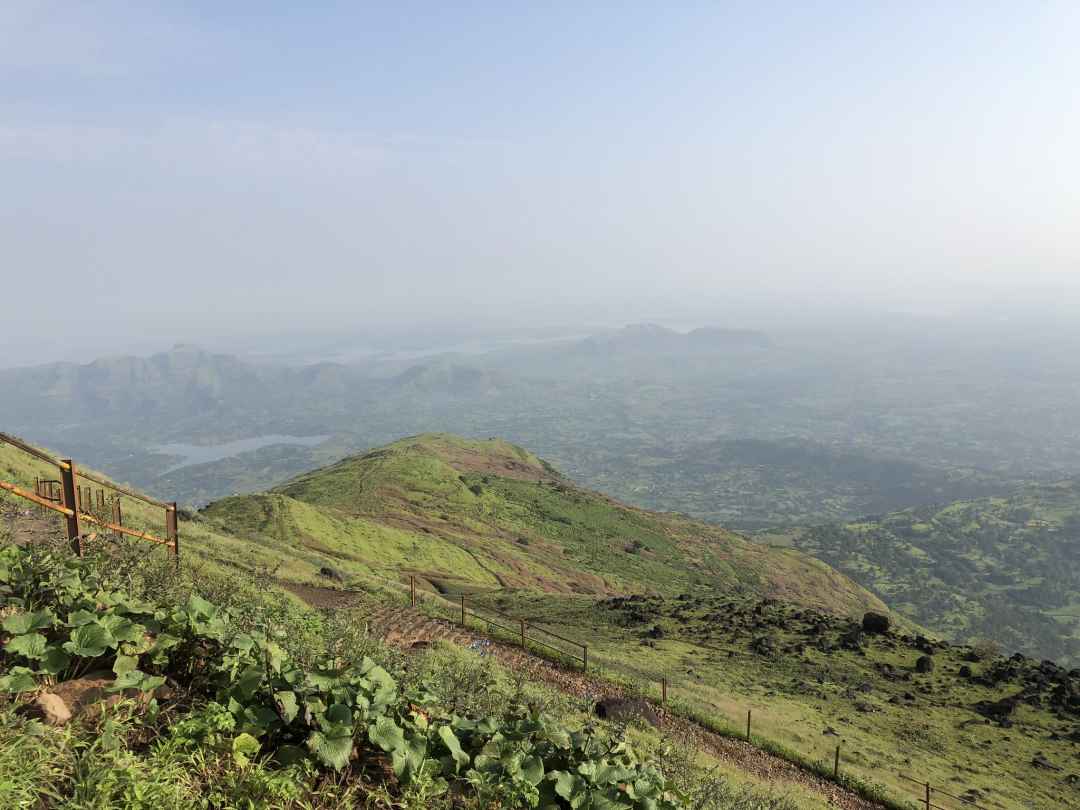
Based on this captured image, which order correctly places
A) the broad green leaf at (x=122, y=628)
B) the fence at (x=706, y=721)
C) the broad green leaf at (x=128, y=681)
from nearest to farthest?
the broad green leaf at (x=128, y=681)
the broad green leaf at (x=122, y=628)
the fence at (x=706, y=721)

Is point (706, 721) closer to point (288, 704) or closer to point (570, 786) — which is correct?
point (570, 786)

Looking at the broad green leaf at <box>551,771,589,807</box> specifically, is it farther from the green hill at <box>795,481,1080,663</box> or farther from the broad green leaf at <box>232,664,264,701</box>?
the green hill at <box>795,481,1080,663</box>

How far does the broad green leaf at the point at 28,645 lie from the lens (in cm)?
577

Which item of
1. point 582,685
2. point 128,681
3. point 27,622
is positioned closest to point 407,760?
point 128,681

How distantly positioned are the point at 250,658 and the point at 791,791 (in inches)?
745

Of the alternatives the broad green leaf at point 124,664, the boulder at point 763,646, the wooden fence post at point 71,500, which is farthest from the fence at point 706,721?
the broad green leaf at point 124,664

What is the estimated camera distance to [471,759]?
248 inches

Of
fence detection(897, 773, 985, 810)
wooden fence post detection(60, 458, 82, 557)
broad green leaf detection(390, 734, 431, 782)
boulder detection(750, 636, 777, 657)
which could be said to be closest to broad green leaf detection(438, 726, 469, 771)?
broad green leaf detection(390, 734, 431, 782)

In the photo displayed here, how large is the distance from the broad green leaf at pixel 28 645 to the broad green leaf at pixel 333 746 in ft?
9.57

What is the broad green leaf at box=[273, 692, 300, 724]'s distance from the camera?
229 inches

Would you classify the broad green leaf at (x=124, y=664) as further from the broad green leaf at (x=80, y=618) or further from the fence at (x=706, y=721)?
the fence at (x=706, y=721)

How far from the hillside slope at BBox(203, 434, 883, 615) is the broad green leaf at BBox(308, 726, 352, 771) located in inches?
1764

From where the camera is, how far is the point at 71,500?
34.4 feet

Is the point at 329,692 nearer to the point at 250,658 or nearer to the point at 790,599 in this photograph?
the point at 250,658
